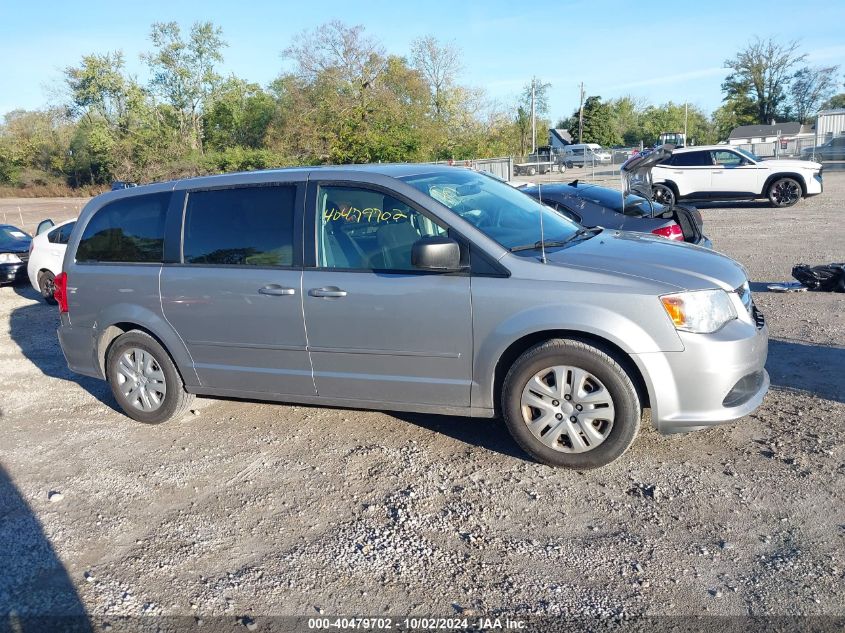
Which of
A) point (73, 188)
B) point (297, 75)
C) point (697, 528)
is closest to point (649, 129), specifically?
point (297, 75)

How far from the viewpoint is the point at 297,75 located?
4412 centimetres

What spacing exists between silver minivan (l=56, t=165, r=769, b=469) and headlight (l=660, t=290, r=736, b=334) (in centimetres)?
1

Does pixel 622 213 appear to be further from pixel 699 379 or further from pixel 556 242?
pixel 699 379

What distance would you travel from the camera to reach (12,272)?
515 inches

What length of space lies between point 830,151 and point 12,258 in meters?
37.0

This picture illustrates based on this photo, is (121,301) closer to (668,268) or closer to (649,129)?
(668,268)

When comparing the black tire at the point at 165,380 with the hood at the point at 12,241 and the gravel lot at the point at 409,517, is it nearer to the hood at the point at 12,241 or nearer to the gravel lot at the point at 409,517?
the gravel lot at the point at 409,517

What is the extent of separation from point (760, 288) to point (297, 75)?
4016 centimetres

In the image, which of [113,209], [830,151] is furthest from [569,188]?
[830,151]

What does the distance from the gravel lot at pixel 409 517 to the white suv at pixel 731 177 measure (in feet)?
48.5

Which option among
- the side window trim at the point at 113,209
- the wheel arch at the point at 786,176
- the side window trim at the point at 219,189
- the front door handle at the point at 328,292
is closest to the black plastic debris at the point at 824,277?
the front door handle at the point at 328,292

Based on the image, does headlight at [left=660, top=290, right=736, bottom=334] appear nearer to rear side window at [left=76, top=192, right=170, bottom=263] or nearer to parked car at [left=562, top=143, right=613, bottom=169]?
rear side window at [left=76, top=192, right=170, bottom=263]

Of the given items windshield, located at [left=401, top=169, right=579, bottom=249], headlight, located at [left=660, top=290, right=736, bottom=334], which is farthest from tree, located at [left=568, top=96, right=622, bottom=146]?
headlight, located at [left=660, top=290, right=736, bottom=334]

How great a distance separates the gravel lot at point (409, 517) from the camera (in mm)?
3195
